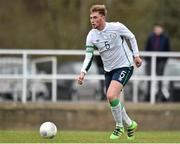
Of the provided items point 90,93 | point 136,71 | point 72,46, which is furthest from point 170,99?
point 72,46

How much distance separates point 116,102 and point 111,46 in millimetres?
1017

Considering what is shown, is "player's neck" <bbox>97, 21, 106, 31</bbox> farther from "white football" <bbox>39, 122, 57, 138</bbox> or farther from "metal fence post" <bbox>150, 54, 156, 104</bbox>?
"metal fence post" <bbox>150, 54, 156, 104</bbox>

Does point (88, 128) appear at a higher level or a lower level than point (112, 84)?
lower

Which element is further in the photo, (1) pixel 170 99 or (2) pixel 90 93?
(2) pixel 90 93

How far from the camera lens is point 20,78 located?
23.6 metres

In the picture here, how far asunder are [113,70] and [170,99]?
8897 mm

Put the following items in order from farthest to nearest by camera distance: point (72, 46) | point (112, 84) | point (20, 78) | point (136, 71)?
1. point (72, 46)
2. point (136, 71)
3. point (20, 78)
4. point (112, 84)

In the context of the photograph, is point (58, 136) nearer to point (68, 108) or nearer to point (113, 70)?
point (113, 70)

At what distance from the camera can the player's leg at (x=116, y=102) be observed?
15.6 meters

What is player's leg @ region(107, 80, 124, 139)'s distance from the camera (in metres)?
15.6

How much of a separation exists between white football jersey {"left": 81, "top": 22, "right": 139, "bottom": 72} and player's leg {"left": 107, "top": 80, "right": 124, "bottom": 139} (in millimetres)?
395

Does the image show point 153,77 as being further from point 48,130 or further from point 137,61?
point 48,130

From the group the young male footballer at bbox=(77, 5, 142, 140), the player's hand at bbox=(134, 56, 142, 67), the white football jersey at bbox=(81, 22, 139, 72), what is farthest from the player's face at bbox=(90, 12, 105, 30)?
the player's hand at bbox=(134, 56, 142, 67)

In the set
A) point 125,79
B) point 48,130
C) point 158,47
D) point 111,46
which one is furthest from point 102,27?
point 158,47
